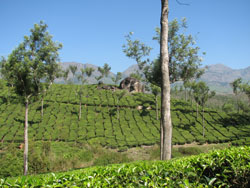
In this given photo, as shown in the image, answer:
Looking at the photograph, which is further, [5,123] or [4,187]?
[5,123]

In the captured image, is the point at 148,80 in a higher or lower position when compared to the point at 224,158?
higher

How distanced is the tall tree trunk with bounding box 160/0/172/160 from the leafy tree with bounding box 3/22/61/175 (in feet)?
33.9

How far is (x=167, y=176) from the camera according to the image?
3.17 m

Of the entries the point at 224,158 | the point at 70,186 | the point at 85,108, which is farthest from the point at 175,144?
the point at 70,186

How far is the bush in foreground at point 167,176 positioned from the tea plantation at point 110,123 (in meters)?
20.6

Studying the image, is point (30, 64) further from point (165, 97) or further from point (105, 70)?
point (105, 70)

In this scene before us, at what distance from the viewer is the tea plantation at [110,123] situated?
82.8 feet

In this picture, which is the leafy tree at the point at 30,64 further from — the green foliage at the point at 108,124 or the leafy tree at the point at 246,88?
the leafy tree at the point at 246,88

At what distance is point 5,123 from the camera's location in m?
27.2

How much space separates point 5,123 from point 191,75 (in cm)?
2829

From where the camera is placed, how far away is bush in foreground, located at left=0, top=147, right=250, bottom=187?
9.09ft

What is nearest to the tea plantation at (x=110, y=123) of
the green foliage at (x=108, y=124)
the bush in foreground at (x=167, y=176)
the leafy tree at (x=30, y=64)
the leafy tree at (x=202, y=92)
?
the green foliage at (x=108, y=124)

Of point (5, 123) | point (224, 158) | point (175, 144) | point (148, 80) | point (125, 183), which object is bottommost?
point (175, 144)

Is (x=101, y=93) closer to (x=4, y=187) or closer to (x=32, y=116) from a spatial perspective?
(x=32, y=116)
